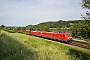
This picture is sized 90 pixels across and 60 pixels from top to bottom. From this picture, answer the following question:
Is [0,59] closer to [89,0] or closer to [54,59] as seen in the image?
[54,59]

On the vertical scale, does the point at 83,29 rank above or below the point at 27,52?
above

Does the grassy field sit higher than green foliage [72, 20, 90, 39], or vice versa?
green foliage [72, 20, 90, 39]

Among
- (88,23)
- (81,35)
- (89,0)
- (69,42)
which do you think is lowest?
(69,42)

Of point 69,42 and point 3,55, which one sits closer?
point 3,55

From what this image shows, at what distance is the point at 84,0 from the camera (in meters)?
10.5

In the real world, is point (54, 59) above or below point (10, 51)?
below

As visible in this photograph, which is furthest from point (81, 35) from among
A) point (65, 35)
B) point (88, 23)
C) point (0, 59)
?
point (65, 35)

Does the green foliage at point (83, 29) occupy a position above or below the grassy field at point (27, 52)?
above

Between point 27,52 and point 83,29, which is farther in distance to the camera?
point 83,29

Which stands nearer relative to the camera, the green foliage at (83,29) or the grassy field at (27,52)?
the grassy field at (27,52)

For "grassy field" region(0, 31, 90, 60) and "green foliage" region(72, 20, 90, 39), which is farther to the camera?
"green foliage" region(72, 20, 90, 39)

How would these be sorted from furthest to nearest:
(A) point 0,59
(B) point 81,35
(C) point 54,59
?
(B) point 81,35 → (C) point 54,59 → (A) point 0,59

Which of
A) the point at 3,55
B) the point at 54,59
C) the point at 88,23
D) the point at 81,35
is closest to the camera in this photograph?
the point at 3,55

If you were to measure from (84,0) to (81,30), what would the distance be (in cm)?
226
